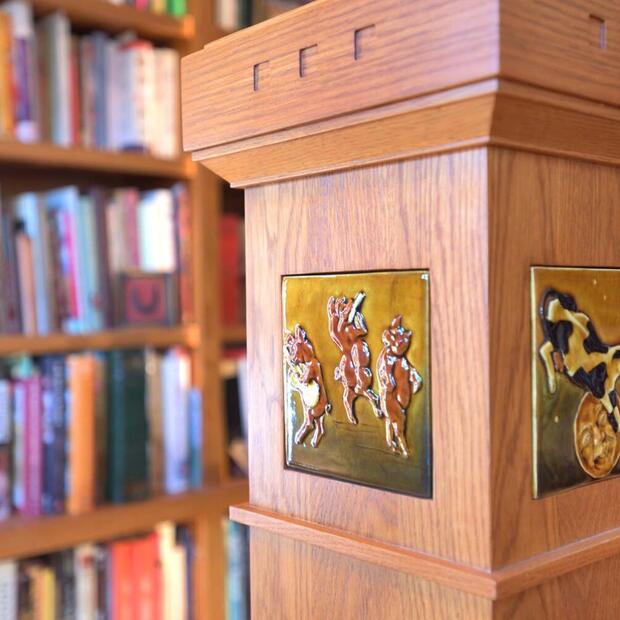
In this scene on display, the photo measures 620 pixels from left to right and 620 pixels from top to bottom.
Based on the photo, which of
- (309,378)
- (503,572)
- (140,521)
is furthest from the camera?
(140,521)

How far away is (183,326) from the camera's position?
1.70 m

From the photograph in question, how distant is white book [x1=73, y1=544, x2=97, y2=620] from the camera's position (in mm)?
1570

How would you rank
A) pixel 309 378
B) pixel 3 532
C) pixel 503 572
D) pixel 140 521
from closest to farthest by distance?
pixel 503 572
pixel 309 378
pixel 3 532
pixel 140 521

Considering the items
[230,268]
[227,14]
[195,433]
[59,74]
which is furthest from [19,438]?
[227,14]

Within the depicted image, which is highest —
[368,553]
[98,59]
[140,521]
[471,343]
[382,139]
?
[98,59]

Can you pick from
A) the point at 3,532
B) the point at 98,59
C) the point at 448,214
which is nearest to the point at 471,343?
the point at 448,214

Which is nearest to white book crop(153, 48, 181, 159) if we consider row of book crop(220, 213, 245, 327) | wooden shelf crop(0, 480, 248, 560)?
row of book crop(220, 213, 245, 327)

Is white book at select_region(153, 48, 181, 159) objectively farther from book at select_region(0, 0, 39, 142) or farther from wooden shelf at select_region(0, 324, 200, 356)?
wooden shelf at select_region(0, 324, 200, 356)

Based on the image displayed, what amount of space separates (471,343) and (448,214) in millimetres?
68

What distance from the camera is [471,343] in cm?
40

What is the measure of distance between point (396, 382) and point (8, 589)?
1275mm

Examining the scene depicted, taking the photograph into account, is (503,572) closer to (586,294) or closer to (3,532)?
(586,294)

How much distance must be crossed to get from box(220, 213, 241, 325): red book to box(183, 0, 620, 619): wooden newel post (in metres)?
1.30

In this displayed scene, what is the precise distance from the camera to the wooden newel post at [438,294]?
1.28 ft
